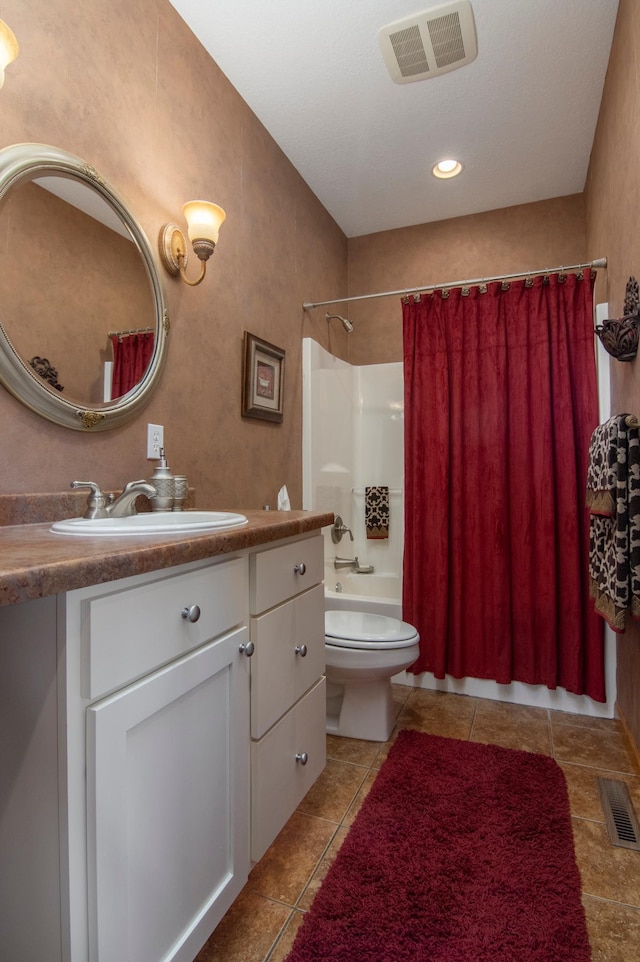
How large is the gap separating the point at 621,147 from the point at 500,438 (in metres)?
1.19

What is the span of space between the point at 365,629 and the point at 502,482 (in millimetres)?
981

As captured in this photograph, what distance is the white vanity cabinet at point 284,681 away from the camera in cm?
112

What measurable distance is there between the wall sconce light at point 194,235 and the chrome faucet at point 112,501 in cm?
74

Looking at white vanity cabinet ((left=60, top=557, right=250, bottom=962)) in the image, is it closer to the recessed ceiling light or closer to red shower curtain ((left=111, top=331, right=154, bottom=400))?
red shower curtain ((left=111, top=331, right=154, bottom=400))

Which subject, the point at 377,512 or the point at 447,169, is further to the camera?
the point at 377,512

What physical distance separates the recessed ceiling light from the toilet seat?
7.13 feet

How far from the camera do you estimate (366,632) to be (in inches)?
78.8

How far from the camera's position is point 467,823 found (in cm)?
148

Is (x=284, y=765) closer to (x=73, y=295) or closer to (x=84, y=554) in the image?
(x=84, y=554)

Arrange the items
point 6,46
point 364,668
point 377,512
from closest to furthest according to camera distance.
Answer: point 6,46
point 364,668
point 377,512

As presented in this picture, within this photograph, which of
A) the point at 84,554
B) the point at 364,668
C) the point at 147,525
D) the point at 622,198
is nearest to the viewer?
the point at 84,554

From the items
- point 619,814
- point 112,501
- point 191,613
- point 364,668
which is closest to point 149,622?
point 191,613

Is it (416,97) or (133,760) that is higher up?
(416,97)

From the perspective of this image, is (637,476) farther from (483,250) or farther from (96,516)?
(483,250)
